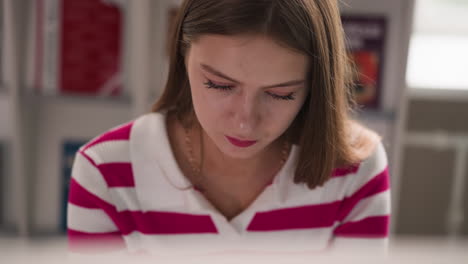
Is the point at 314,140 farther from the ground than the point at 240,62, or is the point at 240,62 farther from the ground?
the point at 240,62

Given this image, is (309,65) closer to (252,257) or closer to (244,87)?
(244,87)

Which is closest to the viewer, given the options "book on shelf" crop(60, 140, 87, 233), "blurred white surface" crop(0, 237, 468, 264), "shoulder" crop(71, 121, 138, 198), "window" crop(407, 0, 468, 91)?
"blurred white surface" crop(0, 237, 468, 264)

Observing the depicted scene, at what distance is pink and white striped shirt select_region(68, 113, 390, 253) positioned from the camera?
914mm

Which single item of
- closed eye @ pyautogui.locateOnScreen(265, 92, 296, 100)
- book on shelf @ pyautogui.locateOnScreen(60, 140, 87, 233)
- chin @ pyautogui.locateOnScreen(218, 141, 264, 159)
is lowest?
book on shelf @ pyautogui.locateOnScreen(60, 140, 87, 233)

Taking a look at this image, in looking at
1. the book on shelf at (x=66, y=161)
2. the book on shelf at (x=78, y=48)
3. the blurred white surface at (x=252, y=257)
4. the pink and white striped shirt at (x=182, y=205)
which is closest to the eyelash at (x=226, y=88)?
the pink and white striped shirt at (x=182, y=205)

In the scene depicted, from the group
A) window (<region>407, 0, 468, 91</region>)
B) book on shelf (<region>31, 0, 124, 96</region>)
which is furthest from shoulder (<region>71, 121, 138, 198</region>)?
window (<region>407, 0, 468, 91</region>)

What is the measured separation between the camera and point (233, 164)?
1.01 metres

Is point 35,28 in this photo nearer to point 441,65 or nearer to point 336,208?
point 336,208

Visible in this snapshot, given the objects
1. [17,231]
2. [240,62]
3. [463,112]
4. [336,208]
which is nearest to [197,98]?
[240,62]

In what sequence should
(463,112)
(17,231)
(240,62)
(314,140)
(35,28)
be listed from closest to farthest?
(240,62) → (314,140) → (35,28) → (17,231) → (463,112)

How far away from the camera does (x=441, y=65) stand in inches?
92.9

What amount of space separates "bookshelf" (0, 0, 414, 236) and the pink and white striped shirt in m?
0.90

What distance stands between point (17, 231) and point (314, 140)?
1.53 meters

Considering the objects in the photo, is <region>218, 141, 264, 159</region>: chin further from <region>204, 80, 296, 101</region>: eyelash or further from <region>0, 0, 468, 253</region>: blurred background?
<region>0, 0, 468, 253</region>: blurred background
